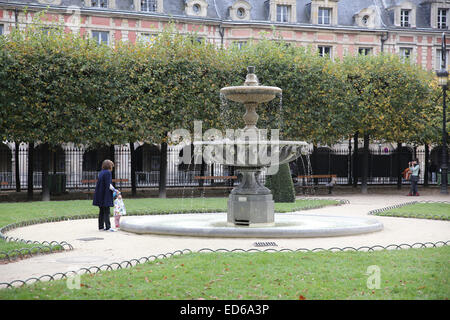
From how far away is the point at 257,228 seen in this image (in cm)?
1037

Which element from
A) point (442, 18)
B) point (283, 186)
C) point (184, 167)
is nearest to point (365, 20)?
point (442, 18)

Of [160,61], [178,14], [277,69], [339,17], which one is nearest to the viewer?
[160,61]

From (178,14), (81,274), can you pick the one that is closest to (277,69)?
(178,14)

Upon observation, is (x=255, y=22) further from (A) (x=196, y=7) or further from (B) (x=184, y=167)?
(B) (x=184, y=167)

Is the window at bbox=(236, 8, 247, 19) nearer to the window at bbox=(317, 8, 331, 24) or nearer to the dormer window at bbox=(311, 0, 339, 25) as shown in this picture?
the dormer window at bbox=(311, 0, 339, 25)

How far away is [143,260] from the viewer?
7977 mm

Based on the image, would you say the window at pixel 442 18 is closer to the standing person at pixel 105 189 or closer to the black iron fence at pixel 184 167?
the black iron fence at pixel 184 167

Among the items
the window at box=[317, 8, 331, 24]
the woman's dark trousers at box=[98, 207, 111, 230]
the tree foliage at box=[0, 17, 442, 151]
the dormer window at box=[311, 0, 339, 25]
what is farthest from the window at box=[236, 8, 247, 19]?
the woman's dark trousers at box=[98, 207, 111, 230]

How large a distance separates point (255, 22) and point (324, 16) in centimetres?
526

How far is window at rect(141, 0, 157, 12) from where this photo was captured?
115 feet

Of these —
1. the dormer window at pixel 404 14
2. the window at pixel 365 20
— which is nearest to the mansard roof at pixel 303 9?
the dormer window at pixel 404 14

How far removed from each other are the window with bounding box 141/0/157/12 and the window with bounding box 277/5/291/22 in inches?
339
